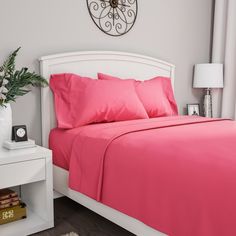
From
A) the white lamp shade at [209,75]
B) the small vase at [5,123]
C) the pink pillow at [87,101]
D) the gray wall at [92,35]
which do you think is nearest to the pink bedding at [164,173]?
the pink pillow at [87,101]

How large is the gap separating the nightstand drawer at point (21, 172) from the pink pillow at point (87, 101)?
1.35ft

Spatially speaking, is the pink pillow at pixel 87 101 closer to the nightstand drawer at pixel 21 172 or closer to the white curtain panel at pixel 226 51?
the nightstand drawer at pixel 21 172

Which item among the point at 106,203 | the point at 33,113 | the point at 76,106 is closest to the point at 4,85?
the point at 33,113

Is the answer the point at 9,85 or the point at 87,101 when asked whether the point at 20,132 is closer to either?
the point at 9,85

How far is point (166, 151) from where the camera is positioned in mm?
1518

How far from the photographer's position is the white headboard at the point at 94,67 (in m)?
2.35

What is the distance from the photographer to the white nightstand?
175 cm

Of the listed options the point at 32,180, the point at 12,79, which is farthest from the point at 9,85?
the point at 32,180

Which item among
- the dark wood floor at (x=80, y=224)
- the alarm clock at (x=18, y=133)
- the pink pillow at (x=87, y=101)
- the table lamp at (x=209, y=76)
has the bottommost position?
the dark wood floor at (x=80, y=224)

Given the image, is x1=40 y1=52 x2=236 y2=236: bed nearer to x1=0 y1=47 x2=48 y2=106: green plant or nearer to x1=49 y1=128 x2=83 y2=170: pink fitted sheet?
x1=49 y1=128 x2=83 y2=170: pink fitted sheet

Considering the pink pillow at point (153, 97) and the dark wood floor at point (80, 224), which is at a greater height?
the pink pillow at point (153, 97)

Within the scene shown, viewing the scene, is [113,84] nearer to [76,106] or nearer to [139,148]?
[76,106]

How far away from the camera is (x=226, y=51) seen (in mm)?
3576

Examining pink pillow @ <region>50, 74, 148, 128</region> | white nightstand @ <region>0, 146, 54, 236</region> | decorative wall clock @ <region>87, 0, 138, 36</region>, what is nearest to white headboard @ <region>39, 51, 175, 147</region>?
pink pillow @ <region>50, 74, 148, 128</region>
